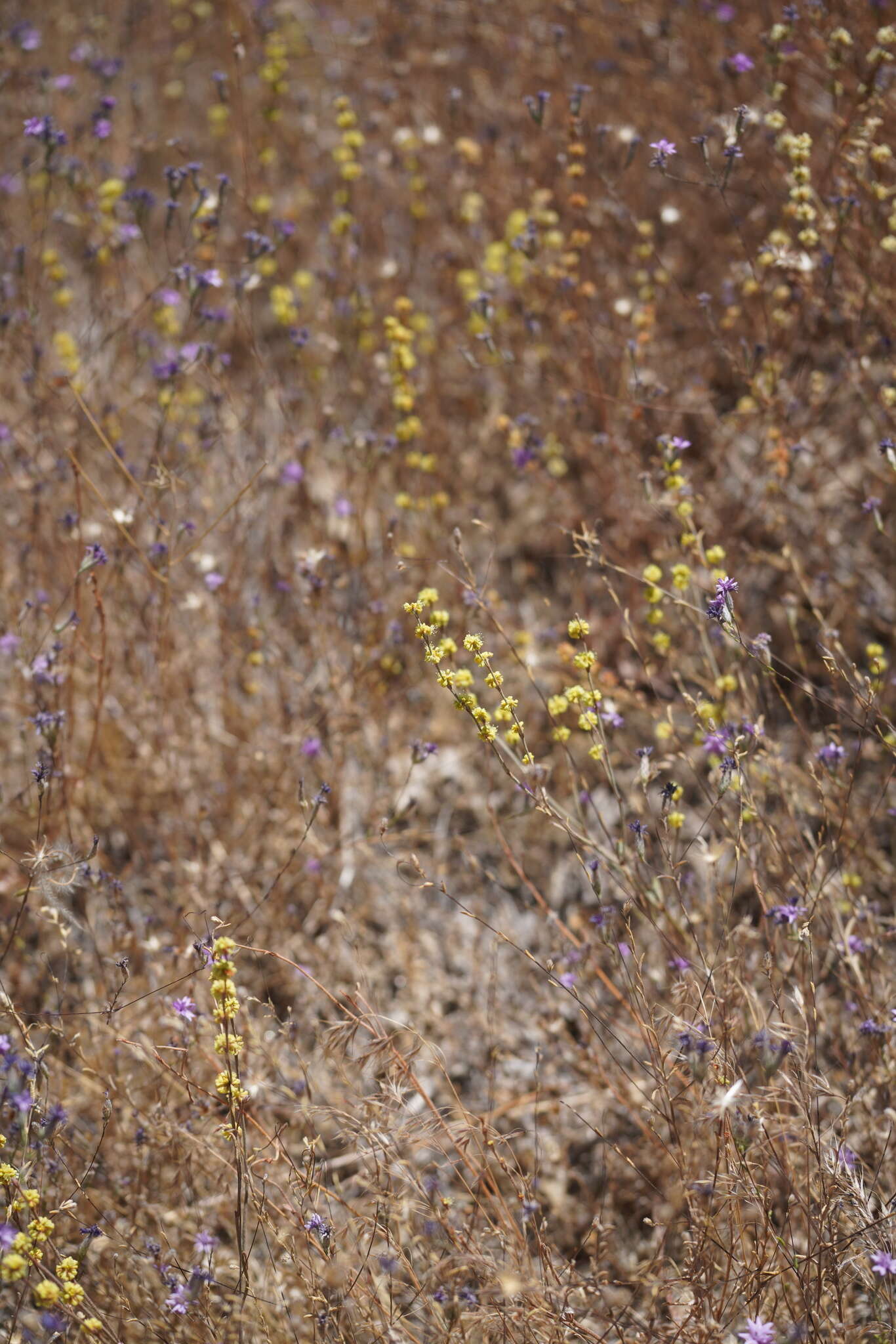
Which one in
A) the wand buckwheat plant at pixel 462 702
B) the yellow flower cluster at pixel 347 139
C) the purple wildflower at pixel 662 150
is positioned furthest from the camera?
the yellow flower cluster at pixel 347 139

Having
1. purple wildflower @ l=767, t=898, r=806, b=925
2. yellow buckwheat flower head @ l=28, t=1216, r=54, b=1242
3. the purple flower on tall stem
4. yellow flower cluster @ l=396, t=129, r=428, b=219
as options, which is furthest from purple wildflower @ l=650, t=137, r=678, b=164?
yellow buckwheat flower head @ l=28, t=1216, r=54, b=1242

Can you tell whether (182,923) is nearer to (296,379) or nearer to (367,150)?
(296,379)

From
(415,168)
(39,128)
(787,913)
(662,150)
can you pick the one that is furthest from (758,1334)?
(415,168)

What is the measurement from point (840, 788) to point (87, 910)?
2.01 metres

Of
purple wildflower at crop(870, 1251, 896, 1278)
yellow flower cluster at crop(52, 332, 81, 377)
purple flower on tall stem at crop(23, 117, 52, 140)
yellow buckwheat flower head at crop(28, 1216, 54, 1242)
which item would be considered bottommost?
purple wildflower at crop(870, 1251, 896, 1278)

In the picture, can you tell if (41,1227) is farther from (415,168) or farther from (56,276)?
(415,168)

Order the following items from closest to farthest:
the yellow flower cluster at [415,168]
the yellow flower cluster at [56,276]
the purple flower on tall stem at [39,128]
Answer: the purple flower on tall stem at [39,128]
the yellow flower cluster at [56,276]
the yellow flower cluster at [415,168]

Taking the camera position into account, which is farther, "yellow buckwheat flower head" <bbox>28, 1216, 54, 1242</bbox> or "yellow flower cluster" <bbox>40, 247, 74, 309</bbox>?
"yellow flower cluster" <bbox>40, 247, 74, 309</bbox>

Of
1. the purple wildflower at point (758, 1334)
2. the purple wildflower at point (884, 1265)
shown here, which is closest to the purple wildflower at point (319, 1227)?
the purple wildflower at point (758, 1334)

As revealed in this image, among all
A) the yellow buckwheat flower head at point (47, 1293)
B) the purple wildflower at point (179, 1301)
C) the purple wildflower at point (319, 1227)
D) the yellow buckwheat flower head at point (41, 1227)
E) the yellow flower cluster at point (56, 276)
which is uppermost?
the yellow flower cluster at point (56, 276)

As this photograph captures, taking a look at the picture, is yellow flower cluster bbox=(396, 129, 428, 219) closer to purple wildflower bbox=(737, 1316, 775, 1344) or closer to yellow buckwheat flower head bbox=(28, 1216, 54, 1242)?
yellow buckwheat flower head bbox=(28, 1216, 54, 1242)

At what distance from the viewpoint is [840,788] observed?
224 centimetres

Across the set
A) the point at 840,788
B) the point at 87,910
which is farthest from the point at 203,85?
the point at 840,788

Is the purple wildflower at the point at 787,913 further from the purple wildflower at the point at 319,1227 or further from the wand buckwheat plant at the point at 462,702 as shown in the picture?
the purple wildflower at the point at 319,1227
